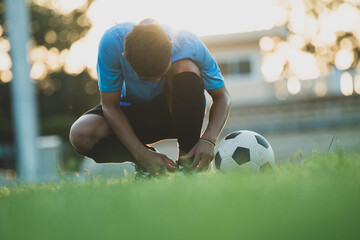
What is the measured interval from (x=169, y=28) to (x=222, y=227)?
2.08 m

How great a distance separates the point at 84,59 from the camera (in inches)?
1233

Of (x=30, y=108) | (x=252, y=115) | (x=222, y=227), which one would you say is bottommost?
(x=252, y=115)

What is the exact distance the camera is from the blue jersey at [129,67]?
291 cm

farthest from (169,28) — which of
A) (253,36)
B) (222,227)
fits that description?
(253,36)

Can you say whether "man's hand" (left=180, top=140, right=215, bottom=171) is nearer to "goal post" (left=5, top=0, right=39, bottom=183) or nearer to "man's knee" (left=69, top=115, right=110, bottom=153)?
"man's knee" (left=69, top=115, right=110, bottom=153)

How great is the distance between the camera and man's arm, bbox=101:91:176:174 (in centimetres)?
275

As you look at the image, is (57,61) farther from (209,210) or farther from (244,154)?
(209,210)

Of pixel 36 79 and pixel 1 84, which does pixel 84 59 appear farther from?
pixel 1 84

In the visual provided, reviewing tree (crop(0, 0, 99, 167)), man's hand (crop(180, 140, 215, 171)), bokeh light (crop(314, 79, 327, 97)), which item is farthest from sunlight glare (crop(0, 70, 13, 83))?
man's hand (crop(180, 140, 215, 171))

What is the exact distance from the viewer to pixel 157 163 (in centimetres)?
274

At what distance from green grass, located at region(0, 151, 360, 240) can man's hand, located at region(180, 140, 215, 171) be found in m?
0.59

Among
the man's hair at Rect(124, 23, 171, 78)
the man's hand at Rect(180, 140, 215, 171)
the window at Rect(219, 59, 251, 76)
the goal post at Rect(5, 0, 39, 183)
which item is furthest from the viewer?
the window at Rect(219, 59, 251, 76)

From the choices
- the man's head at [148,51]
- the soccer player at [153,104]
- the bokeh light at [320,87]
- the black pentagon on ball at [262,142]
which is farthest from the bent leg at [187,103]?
the bokeh light at [320,87]

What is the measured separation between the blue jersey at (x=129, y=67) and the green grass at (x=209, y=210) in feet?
3.23
